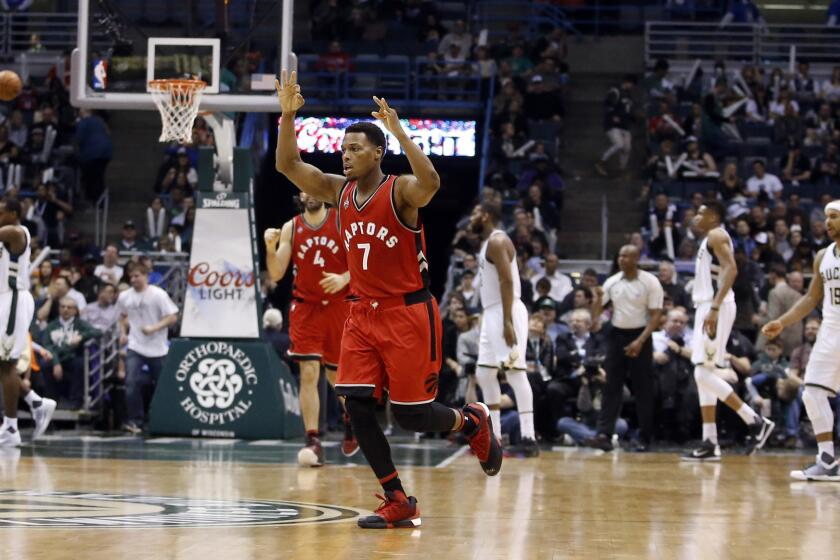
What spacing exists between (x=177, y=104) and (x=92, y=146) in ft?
30.3

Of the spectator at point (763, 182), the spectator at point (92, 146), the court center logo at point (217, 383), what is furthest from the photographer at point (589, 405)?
the spectator at point (92, 146)

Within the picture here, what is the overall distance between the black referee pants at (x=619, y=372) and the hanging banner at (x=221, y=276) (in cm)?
363

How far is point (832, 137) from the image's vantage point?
22.2 meters

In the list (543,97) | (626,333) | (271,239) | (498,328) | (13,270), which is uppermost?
(543,97)

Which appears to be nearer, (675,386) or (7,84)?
(7,84)

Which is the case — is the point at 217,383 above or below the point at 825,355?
below

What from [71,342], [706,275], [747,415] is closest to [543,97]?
[71,342]

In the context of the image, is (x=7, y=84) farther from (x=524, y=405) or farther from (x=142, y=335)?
(x=524, y=405)

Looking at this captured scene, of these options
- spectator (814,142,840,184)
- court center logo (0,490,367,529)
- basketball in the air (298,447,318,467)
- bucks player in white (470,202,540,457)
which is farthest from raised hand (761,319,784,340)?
spectator (814,142,840,184)

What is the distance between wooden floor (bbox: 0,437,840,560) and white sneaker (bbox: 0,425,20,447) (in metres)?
0.17

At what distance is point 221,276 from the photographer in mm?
14305

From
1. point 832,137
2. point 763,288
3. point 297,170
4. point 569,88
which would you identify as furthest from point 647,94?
point 297,170

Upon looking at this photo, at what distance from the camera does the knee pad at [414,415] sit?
7523mm

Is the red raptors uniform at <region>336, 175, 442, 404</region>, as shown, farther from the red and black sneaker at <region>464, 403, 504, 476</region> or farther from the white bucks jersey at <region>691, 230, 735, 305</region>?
the white bucks jersey at <region>691, 230, 735, 305</region>
